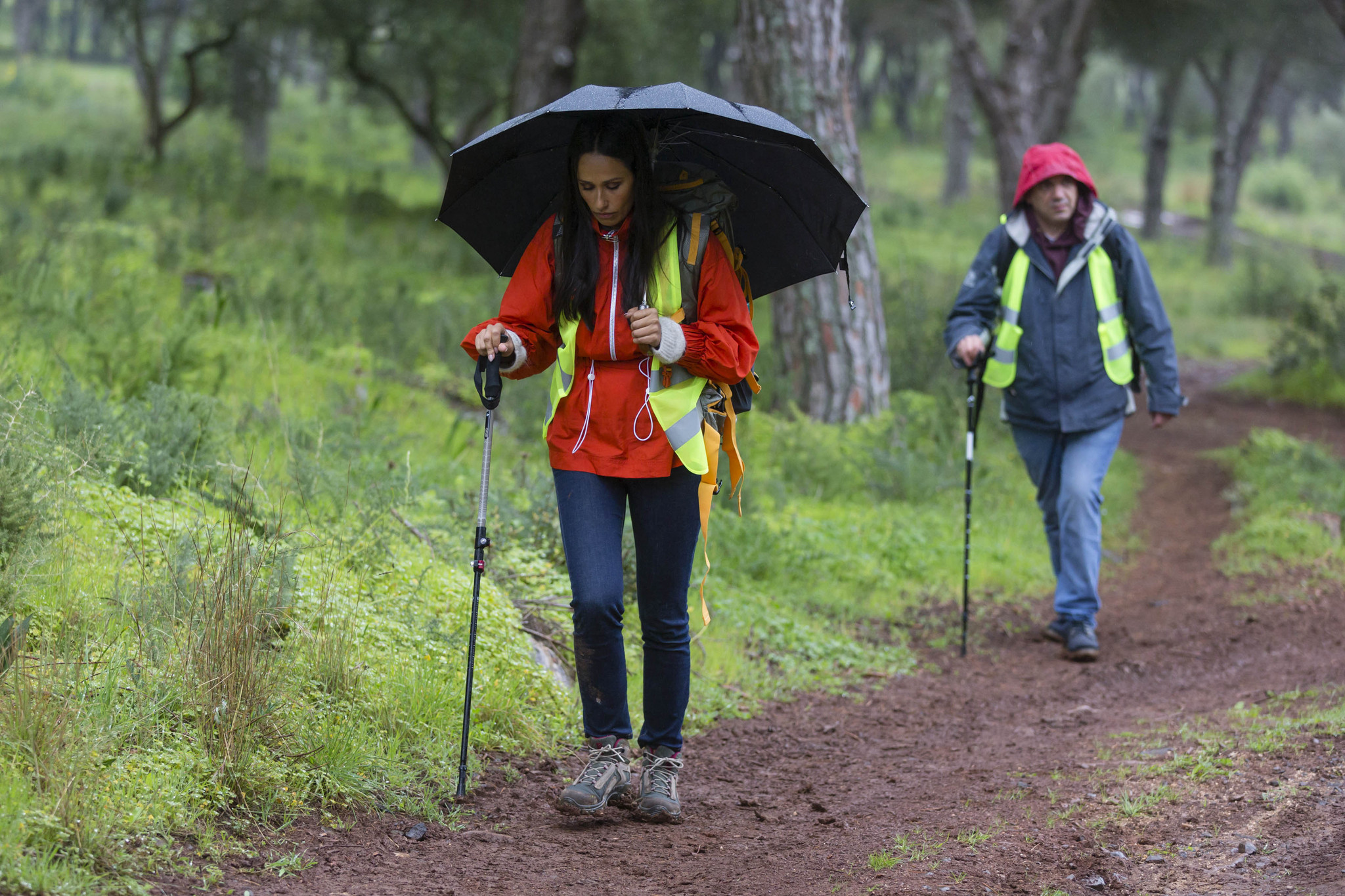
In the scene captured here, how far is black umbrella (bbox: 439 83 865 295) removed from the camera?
3.78 m

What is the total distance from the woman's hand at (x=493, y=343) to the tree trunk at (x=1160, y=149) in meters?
30.3

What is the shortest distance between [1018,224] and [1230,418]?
8.40 metres

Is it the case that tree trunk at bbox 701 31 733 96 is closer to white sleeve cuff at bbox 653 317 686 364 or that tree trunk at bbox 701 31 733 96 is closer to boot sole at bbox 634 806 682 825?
white sleeve cuff at bbox 653 317 686 364

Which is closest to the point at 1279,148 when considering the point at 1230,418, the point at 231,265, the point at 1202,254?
the point at 1202,254

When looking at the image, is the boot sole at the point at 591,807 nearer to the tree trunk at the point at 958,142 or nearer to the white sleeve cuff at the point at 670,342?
the white sleeve cuff at the point at 670,342

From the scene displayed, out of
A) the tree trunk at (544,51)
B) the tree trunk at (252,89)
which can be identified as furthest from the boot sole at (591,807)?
the tree trunk at (252,89)

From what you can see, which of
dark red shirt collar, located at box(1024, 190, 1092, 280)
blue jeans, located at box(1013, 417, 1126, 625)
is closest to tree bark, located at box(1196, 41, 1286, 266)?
dark red shirt collar, located at box(1024, 190, 1092, 280)

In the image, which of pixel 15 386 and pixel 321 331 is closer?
pixel 15 386

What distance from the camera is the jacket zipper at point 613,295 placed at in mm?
3777

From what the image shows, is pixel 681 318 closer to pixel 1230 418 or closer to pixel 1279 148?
pixel 1230 418

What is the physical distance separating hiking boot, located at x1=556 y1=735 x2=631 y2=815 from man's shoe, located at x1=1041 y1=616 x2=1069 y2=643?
339 centimetres

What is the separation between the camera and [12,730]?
3.12m

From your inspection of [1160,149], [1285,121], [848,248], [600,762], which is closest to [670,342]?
[600,762]

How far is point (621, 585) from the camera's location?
3869 mm
